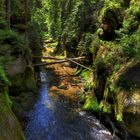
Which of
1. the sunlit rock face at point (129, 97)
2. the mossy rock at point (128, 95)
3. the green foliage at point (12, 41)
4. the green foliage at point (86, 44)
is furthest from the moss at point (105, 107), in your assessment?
the green foliage at point (86, 44)

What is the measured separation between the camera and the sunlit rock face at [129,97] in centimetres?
1225

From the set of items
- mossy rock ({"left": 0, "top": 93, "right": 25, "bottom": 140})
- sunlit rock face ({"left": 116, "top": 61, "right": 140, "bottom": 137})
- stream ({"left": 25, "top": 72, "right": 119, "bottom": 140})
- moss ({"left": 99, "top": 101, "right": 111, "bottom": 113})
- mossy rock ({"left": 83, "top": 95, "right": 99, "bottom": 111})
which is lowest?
stream ({"left": 25, "top": 72, "right": 119, "bottom": 140})

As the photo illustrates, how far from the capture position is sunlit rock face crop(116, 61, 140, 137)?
12.2m

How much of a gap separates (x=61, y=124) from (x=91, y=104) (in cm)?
321

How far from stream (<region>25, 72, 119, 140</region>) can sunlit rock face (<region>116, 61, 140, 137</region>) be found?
73.6 inches

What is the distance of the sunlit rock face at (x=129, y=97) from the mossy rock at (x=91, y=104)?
3.50m

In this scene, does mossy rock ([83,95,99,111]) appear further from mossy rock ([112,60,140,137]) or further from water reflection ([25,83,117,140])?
mossy rock ([112,60,140,137])

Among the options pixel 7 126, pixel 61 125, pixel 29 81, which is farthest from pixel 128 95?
pixel 29 81

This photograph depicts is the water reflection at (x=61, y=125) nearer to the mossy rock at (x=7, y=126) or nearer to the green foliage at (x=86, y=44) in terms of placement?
the mossy rock at (x=7, y=126)

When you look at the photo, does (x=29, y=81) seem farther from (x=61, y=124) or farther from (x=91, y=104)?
(x=61, y=124)

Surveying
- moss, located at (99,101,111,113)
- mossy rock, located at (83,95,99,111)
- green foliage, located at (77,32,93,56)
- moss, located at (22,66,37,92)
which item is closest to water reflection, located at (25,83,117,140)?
mossy rock, located at (83,95,99,111)

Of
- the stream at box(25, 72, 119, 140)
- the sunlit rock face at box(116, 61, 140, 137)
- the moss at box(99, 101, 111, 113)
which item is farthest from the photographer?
the moss at box(99, 101, 111, 113)

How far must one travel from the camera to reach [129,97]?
1307cm

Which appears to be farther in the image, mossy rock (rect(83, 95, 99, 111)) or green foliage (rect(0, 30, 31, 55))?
mossy rock (rect(83, 95, 99, 111))
